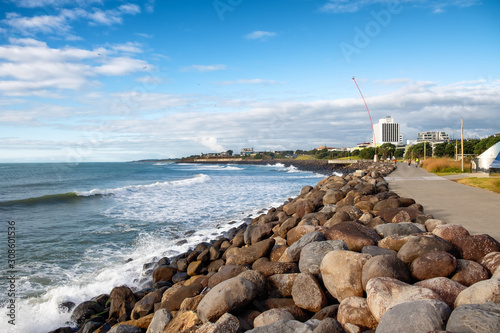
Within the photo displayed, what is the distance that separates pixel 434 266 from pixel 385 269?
A: 2.10 ft

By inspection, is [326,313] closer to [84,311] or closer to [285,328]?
[285,328]

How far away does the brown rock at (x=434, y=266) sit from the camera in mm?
3682

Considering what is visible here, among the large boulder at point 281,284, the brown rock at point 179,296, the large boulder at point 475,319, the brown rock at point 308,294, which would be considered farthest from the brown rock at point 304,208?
the large boulder at point 475,319

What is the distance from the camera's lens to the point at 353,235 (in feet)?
16.5

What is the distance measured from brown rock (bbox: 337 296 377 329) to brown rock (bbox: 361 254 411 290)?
13.1 inches

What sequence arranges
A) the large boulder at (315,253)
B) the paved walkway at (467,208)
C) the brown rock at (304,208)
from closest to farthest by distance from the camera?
the large boulder at (315,253) < the paved walkway at (467,208) < the brown rock at (304,208)

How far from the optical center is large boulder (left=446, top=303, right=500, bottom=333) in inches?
95.7

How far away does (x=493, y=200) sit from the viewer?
31.5 ft

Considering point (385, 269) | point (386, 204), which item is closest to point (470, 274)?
point (385, 269)

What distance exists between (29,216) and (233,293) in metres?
15.4

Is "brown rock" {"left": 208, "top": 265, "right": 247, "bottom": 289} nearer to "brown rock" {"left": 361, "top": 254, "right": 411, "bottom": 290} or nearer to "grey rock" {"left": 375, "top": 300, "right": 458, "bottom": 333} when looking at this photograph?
"brown rock" {"left": 361, "top": 254, "right": 411, "bottom": 290}

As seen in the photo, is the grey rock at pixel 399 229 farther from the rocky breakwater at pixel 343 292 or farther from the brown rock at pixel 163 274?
the brown rock at pixel 163 274

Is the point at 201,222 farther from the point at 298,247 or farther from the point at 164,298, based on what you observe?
the point at 298,247

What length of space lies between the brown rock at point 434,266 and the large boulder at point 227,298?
195 cm
